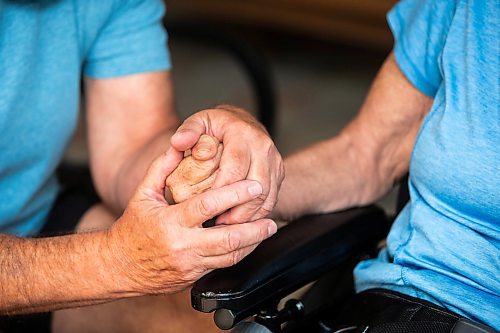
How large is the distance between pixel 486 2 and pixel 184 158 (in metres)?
0.49

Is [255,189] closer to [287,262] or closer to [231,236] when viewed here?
[231,236]

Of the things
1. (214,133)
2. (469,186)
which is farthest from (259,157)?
(469,186)

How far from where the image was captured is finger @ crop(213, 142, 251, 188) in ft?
3.23

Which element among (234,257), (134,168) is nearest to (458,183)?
(234,257)

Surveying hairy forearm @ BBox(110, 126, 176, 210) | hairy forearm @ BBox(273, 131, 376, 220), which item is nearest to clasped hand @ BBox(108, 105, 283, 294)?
hairy forearm @ BBox(273, 131, 376, 220)

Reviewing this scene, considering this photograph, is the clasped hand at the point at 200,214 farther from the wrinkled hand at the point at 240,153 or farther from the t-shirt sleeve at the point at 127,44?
the t-shirt sleeve at the point at 127,44

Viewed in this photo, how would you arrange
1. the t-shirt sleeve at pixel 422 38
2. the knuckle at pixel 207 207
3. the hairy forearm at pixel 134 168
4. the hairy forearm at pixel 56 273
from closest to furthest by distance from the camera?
the knuckle at pixel 207 207, the hairy forearm at pixel 56 273, the t-shirt sleeve at pixel 422 38, the hairy forearm at pixel 134 168

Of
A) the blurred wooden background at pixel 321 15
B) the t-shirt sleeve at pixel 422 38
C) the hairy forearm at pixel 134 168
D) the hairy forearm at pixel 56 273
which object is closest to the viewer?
the hairy forearm at pixel 56 273

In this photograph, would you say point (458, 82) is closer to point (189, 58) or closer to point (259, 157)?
point (259, 157)

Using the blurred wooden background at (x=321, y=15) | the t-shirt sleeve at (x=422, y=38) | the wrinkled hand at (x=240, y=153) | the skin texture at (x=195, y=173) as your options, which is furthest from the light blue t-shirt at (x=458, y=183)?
the blurred wooden background at (x=321, y=15)

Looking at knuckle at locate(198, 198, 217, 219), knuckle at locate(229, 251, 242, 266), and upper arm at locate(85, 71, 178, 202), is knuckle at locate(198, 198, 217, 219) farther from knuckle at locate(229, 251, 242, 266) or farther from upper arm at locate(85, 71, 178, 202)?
upper arm at locate(85, 71, 178, 202)

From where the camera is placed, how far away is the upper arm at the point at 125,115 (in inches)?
56.1

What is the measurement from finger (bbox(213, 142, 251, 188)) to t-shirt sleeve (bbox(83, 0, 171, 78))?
0.46 metres

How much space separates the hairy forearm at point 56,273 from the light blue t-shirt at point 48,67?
0.24 meters
